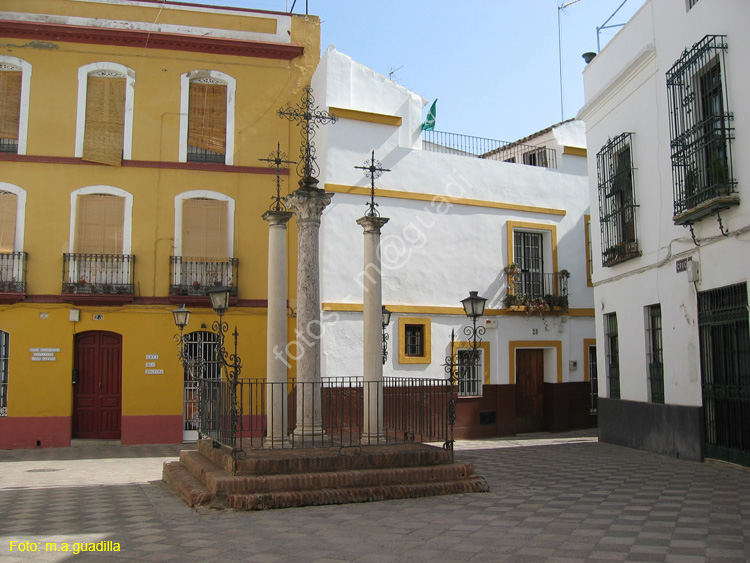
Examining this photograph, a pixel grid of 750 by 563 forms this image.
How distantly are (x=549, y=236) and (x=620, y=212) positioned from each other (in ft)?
15.0

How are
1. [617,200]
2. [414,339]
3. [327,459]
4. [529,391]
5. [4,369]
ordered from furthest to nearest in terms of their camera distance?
[529,391]
[414,339]
[4,369]
[617,200]
[327,459]

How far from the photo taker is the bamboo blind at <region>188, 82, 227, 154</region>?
17.5 m

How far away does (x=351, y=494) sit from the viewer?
28.6 ft

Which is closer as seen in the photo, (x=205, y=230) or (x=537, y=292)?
(x=205, y=230)

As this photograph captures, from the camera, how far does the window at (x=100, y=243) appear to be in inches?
642

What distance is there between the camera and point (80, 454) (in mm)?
14844

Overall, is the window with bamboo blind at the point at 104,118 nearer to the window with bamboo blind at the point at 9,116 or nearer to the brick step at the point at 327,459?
the window with bamboo blind at the point at 9,116

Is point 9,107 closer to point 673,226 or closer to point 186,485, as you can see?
point 186,485

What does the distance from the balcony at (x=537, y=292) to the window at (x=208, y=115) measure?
7.59 meters

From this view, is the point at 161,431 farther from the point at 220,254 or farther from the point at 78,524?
the point at 78,524

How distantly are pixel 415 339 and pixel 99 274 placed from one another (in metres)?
7.38

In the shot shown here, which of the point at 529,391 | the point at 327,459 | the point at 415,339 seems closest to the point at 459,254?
the point at 415,339

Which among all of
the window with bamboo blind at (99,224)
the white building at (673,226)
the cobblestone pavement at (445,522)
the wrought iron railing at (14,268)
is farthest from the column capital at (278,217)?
the wrought iron railing at (14,268)

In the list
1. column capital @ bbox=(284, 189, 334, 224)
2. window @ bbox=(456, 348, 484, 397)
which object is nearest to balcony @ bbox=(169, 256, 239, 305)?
window @ bbox=(456, 348, 484, 397)
